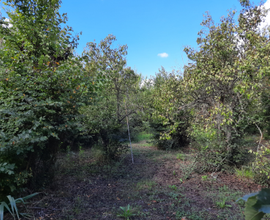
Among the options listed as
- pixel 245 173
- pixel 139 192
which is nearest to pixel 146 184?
pixel 139 192

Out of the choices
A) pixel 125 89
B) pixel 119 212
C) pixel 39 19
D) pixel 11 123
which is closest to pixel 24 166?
pixel 11 123

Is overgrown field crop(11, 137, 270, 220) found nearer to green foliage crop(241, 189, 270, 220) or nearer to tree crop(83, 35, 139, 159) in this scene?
tree crop(83, 35, 139, 159)

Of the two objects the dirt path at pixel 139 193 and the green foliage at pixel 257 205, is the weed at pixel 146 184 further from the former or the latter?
the green foliage at pixel 257 205

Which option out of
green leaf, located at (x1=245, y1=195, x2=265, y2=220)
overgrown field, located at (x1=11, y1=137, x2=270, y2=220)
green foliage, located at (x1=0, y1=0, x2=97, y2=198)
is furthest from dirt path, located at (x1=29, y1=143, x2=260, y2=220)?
green leaf, located at (x1=245, y1=195, x2=265, y2=220)

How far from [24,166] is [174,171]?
3.82 metres

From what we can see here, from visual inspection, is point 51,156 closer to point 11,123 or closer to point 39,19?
point 11,123

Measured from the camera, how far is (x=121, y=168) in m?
5.73

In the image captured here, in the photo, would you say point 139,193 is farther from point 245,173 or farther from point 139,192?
point 245,173

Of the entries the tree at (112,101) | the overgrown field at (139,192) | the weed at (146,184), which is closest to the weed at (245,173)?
the overgrown field at (139,192)

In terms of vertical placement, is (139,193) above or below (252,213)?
below

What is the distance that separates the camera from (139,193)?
3.92 metres

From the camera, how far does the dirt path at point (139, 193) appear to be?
2969mm

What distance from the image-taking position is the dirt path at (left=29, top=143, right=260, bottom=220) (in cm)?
297

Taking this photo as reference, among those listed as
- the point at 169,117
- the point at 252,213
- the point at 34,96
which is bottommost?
the point at 252,213
